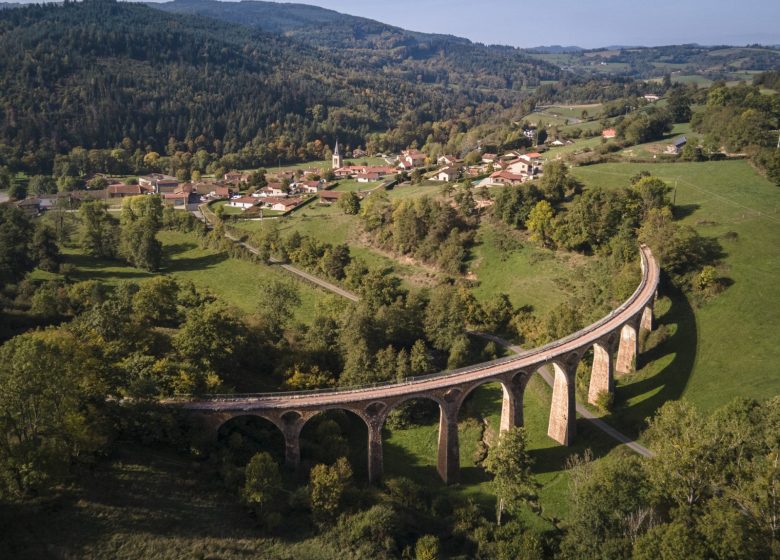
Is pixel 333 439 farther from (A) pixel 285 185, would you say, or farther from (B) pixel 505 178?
(A) pixel 285 185

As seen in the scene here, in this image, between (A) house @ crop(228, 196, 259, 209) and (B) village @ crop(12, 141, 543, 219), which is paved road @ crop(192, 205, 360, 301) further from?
(A) house @ crop(228, 196, 259, 209)

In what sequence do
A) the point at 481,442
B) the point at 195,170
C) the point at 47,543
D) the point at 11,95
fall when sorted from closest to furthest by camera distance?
the point at 47,543
the point at 481,442
the point at 195,170
the point at 11,95

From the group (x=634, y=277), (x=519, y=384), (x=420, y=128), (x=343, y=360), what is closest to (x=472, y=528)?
(x=519, y=384)

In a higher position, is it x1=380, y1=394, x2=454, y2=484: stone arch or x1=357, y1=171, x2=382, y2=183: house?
x1=357, y1=171, x2=382, y2=183: house

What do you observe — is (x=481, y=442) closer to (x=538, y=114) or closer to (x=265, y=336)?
(x=265, y=336)

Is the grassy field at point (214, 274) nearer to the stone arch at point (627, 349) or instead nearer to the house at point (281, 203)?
the house at point (281, 203)

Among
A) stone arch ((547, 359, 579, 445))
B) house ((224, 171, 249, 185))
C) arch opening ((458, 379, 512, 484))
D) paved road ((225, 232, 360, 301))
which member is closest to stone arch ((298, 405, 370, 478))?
arch opening ((458, 379, 512, 484))

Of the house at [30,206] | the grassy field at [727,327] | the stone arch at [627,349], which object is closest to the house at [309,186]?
the house at [30,206]
